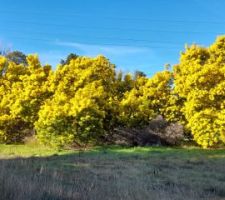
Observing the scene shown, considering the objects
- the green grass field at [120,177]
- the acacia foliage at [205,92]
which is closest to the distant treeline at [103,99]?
the acacia foliage at [205,92]

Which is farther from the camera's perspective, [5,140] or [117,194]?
[5,140]

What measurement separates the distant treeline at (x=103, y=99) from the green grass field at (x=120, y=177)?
2.97 meters

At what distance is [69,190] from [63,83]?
2042cm

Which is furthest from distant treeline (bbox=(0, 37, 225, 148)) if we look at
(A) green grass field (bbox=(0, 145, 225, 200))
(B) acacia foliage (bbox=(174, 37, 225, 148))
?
(A) green grass field (bbox=(0, 145, 225, 200))

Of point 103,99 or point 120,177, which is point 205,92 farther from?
point 120,177

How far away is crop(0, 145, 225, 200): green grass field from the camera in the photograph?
24.1 ft

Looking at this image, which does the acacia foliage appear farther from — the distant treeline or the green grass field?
the green grass field

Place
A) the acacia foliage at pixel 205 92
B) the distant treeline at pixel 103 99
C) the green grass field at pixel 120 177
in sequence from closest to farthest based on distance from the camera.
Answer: the green grass field at pixel 120 177, the acacia foliage at pixel 205 92, the distant treeline at pixel 103 99

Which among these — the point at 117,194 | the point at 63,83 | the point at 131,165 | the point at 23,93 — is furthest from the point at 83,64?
the point at 117,194

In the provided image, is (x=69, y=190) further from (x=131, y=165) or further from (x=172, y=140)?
(x=172, y=140)

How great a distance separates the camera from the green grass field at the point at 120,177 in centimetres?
735

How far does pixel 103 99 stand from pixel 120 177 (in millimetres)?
14563

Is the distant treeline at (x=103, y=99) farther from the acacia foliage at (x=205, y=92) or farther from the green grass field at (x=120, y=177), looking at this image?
the green grass field at (x=120, y=177)

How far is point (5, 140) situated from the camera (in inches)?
1157
